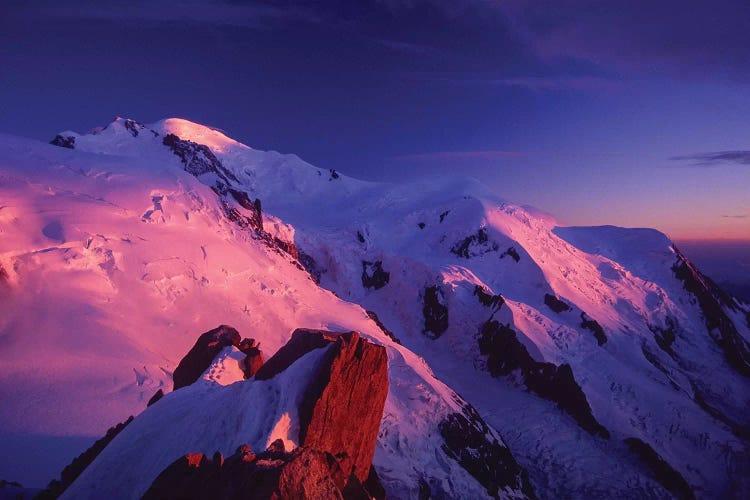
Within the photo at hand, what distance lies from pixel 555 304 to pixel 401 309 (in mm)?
24425

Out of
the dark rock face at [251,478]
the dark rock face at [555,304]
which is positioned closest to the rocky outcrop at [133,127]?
the dark rock face at [555,304]

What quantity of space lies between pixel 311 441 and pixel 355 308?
122 ft

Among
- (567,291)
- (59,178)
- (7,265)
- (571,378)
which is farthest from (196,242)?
(567,291)

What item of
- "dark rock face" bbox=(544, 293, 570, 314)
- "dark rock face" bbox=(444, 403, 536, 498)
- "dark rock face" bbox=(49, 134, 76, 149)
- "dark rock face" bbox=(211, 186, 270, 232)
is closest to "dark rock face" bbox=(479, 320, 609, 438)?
"dark rock face" bbox=(544, 293, 570, 314)

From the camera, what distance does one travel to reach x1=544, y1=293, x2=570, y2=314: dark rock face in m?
68.0

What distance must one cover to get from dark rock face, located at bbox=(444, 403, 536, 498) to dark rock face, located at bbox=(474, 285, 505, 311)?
87.9 feet

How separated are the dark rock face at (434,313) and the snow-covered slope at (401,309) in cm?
31

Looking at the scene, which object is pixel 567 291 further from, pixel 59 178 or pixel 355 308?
pixel 59 178

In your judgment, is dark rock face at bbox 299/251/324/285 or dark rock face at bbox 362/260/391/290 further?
dark rock face at bbox 362/260/391/290

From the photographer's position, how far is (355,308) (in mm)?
48844

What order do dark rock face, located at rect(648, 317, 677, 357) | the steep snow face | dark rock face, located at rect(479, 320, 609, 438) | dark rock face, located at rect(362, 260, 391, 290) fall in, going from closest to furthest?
the steep snow face
dark rock face, located at rect(479, 320, 609, 438)
dark rock face, located at rect(648, 317, 677, 357)
dark rock face, located at rect(362, 260, 391, 290)

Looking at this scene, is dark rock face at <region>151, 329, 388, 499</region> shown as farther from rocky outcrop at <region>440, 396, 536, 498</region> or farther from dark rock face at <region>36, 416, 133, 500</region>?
rocky outcrop at <region>440, 396, 536, 498</region>

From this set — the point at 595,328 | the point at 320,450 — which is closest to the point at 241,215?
the point at 320,450

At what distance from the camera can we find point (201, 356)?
18.5m
